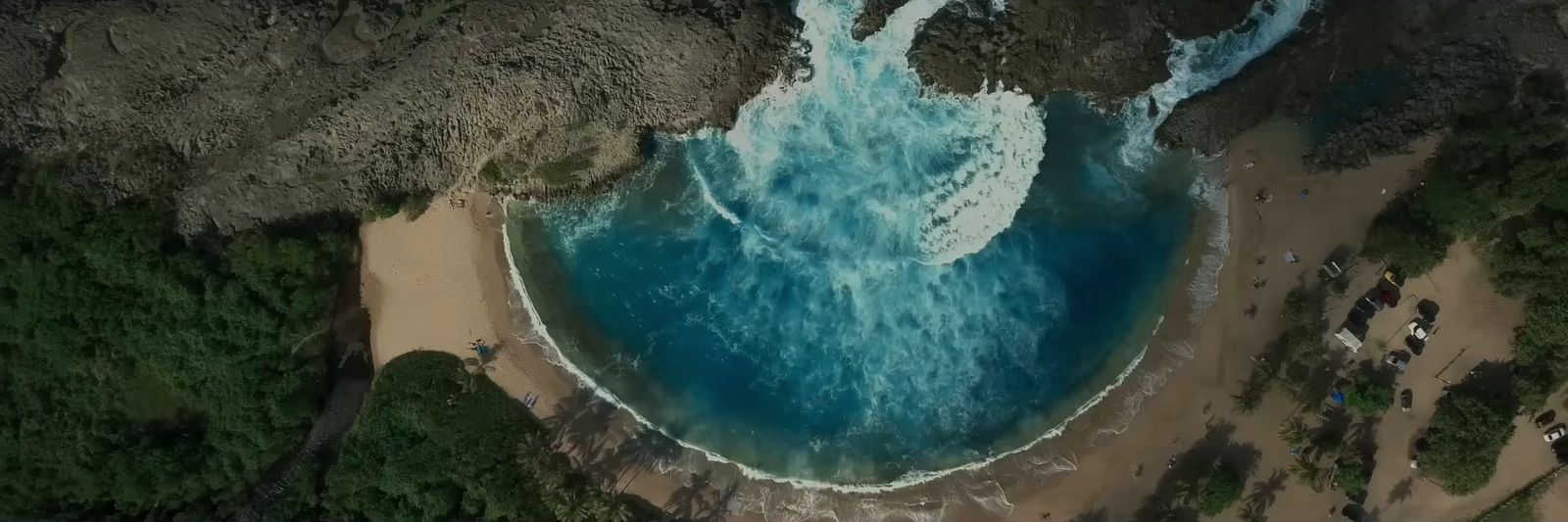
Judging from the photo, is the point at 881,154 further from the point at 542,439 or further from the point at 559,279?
the point at 542,439

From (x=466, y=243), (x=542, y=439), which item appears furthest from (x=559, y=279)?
(x=542, y=439)

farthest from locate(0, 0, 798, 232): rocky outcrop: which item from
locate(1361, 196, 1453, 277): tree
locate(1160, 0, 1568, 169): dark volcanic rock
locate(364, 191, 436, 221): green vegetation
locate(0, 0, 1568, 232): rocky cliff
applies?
locate(1361, 196, 1453, 277): tree

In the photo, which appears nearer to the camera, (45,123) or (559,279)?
(45,123)

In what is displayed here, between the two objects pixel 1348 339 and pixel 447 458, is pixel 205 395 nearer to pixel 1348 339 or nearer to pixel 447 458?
pixel 447 458

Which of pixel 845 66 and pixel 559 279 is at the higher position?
pixel 845 66

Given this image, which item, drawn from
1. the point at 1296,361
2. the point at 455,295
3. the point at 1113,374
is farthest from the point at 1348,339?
the point at 455,295

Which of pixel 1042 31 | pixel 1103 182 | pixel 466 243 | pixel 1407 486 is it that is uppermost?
pixel 1042 31
